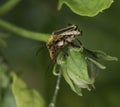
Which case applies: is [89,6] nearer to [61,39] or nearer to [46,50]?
[61,39]

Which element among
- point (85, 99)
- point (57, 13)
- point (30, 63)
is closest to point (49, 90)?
point (85, 99)

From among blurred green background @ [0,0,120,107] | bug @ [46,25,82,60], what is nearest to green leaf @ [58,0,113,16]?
bug @ [46,25,82,60]

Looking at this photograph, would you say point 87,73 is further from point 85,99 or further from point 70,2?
point 85,99

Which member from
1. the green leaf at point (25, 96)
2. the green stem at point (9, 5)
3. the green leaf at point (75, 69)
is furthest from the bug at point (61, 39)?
the green stem at point (9, 5)

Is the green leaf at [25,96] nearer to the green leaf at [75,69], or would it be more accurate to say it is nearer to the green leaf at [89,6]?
the green leaf at [75,69]

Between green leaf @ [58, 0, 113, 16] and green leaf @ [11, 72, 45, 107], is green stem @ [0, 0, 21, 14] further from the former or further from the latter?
green leaf @ [58, 0, 113, 16]
